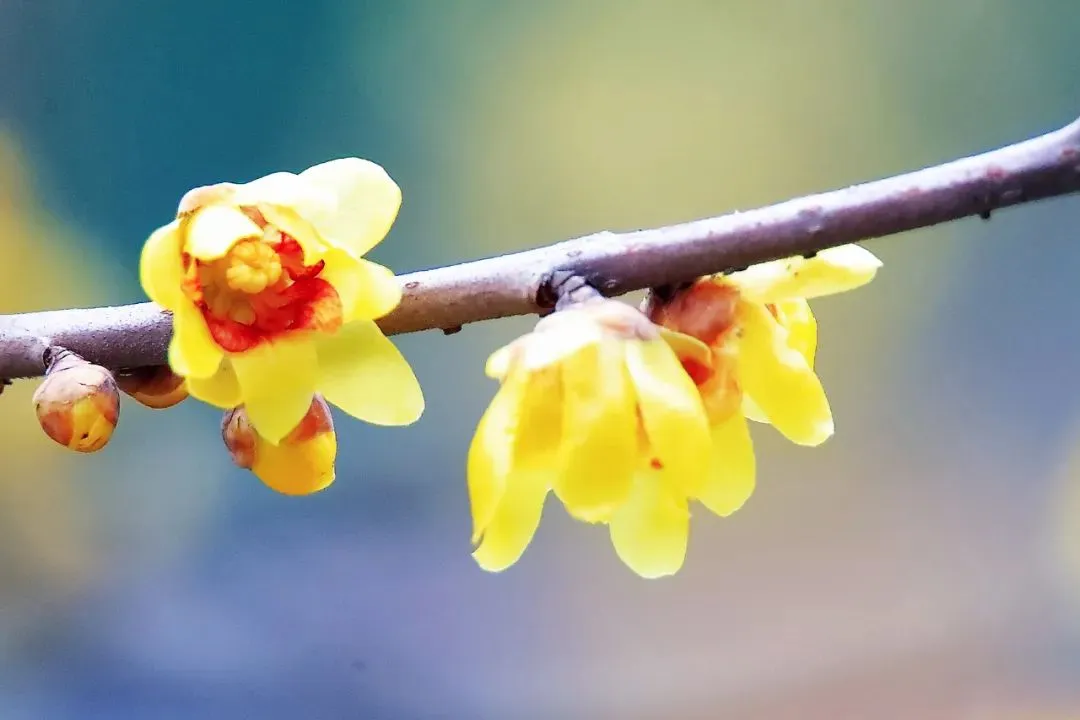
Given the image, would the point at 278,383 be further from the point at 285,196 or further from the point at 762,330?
the point at 762,330

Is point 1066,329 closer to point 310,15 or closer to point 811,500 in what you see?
point 811,500

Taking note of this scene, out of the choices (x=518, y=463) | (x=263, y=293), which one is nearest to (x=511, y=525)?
(x=518, y=463)

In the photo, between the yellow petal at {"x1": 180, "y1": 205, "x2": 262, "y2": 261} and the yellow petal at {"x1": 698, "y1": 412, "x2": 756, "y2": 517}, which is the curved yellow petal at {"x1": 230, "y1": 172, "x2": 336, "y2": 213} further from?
the yellow petal at {"x1": 698, "y1": 412, "x2": 756, "y2": 517}

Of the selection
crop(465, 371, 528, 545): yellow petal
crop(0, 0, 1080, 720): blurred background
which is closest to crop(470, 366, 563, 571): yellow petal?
crop(465, 371, 528, 545): yellow petal

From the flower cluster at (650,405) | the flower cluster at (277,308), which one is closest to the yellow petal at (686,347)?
the flower cluster at (650,405)

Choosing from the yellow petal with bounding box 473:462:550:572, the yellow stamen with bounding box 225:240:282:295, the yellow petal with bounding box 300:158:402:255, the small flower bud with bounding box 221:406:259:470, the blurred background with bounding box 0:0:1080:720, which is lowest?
the yellow petal with bounding box 473:462:550:572

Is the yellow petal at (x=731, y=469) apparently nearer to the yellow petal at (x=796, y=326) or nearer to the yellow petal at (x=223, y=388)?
the yellow petal at (x=796, y=326)
